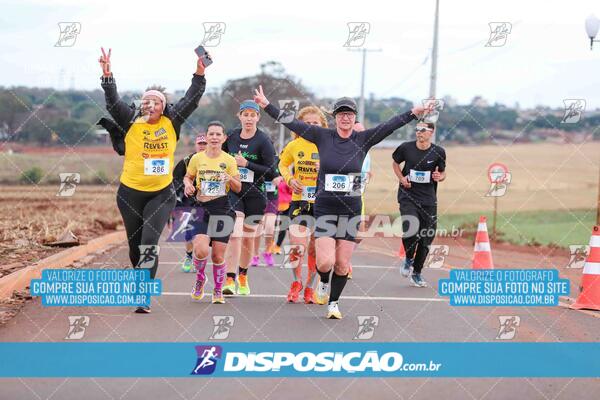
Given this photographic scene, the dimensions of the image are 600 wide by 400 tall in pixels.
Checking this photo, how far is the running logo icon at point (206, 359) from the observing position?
24.0ft

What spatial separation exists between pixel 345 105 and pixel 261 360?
3.74 m

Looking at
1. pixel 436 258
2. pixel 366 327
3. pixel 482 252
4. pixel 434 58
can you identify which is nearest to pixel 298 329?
pixel 366 327

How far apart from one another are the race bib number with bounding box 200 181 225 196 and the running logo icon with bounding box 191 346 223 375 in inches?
168

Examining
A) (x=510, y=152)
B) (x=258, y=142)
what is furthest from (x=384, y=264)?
(x=510, y=152)

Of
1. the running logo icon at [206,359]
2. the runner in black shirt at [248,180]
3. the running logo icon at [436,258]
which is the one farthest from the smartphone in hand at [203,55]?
the running logo icon at [436,258]

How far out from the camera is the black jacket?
10.2m

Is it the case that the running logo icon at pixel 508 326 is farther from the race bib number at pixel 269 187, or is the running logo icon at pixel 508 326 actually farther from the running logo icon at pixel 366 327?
the race bib number at pixel 269 187

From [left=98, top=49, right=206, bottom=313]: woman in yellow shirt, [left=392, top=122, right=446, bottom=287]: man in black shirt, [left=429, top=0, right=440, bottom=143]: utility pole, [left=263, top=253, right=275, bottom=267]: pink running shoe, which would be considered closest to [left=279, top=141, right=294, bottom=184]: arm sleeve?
[left=98, top=49, right=206, bottom=313]: woman in yellow shirt

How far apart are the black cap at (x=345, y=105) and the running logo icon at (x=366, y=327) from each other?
2.12 meters

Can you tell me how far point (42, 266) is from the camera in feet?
42.4

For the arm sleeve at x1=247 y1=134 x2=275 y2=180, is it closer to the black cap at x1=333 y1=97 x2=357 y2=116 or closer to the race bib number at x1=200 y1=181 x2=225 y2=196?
the race bib number at x1=200 y1=181 x2=225 y2=196

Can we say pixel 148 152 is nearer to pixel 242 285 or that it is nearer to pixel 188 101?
pixel 188 101

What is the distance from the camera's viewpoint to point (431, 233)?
14.1m

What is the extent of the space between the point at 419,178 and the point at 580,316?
351 cm
